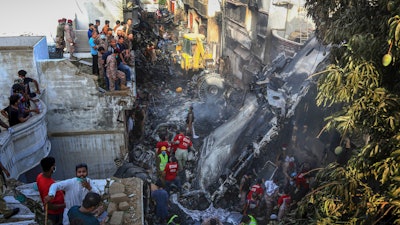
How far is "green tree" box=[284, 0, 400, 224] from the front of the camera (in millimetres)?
3383

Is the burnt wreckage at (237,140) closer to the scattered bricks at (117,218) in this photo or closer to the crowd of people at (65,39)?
the scattered bricks at (117,218)

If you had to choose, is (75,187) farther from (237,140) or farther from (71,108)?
(237,140)

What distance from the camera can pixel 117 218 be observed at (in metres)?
5.06

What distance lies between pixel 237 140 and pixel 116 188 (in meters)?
6.52

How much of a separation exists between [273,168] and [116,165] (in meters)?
4.85

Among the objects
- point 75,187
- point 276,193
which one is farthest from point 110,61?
point 276,193

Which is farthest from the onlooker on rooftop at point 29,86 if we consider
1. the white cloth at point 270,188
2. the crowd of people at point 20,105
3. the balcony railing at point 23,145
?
the white cloth at point 270,188

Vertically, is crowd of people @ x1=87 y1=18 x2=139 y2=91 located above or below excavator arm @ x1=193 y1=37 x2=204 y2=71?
above

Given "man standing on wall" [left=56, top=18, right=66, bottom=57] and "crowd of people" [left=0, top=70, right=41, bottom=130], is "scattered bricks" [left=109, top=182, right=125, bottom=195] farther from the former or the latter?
"man standing on wall" [left=56, top=18, right=66, bottom=57]

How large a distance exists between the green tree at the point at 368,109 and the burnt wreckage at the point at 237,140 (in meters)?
5.16

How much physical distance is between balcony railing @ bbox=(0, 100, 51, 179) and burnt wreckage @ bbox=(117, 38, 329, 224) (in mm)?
2198

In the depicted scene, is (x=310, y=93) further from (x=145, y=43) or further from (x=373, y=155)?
(x=145, y=43)

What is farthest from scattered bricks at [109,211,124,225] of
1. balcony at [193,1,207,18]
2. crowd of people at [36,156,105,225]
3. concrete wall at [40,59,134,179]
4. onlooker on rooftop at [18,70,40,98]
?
balcony at [193,1,207,18]

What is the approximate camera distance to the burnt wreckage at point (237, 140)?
9.55m
